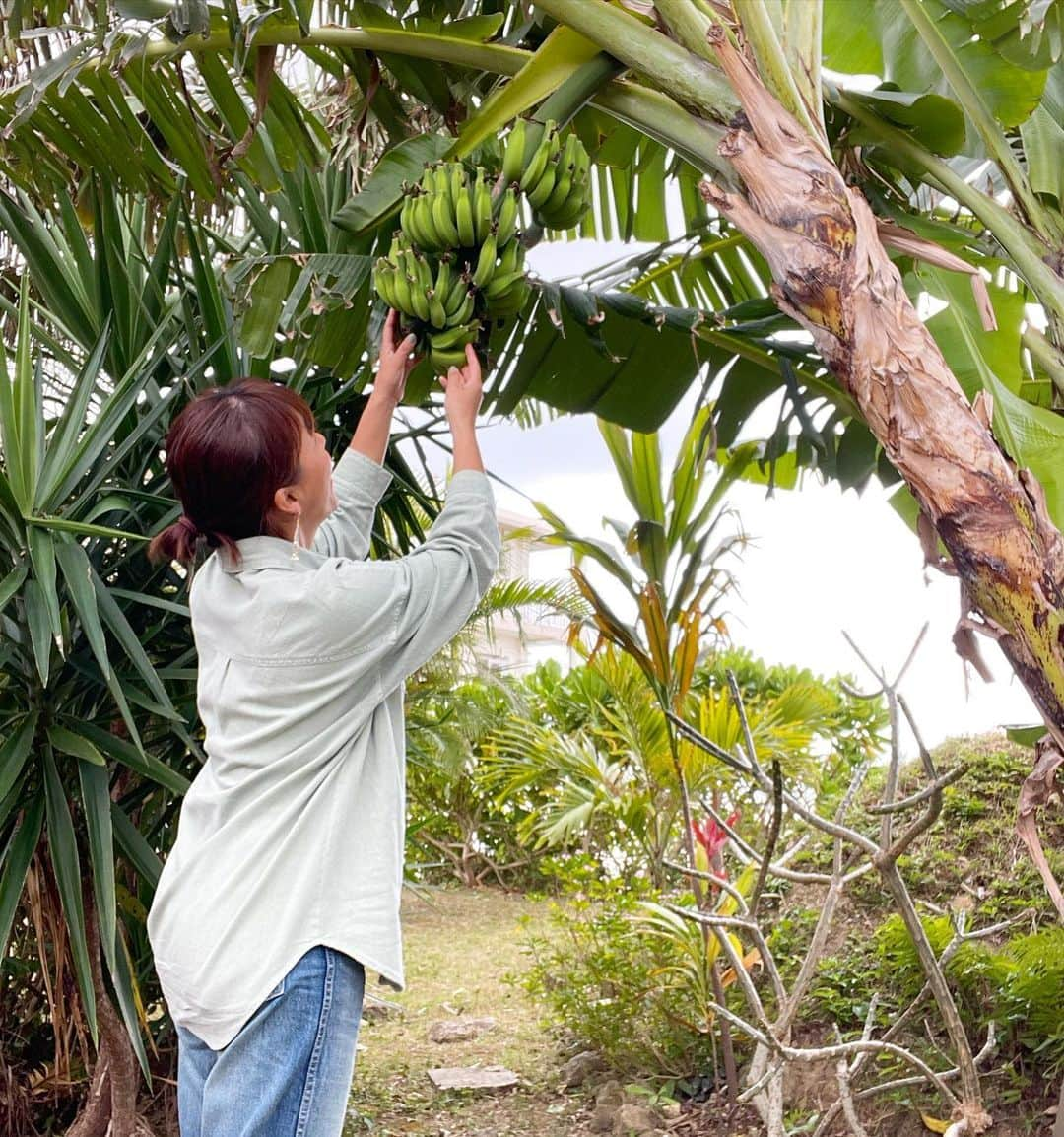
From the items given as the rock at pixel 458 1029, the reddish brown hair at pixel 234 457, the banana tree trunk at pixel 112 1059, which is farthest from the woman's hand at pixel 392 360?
the rock at pixel 458 1029

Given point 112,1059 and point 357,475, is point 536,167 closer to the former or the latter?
point 357,475

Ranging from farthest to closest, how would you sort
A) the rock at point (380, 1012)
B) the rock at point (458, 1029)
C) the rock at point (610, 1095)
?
the rock at point (380, 1012)
the rock at point (458, 1029)
the rock at point (610, 1095)

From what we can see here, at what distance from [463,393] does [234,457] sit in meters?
0.32

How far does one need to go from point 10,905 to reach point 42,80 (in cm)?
165

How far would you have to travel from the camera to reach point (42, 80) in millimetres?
2176

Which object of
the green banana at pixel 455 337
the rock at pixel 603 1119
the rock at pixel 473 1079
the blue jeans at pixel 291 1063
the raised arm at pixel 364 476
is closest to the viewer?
the blue jeans at pixel 291 1063

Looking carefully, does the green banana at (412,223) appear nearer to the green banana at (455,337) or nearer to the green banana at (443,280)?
the green banana at (443,280)

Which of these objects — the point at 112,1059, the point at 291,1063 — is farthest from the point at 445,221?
the point at 112,1059

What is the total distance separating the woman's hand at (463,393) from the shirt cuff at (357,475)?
0.27m

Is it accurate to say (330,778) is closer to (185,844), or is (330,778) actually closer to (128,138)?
(185,844)

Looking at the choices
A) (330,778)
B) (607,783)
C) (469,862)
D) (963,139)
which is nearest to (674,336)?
(963,139)

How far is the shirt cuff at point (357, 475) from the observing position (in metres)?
1.81

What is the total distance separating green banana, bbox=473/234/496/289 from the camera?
162cm

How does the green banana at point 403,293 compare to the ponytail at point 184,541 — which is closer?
the ponytail at point 184,541
